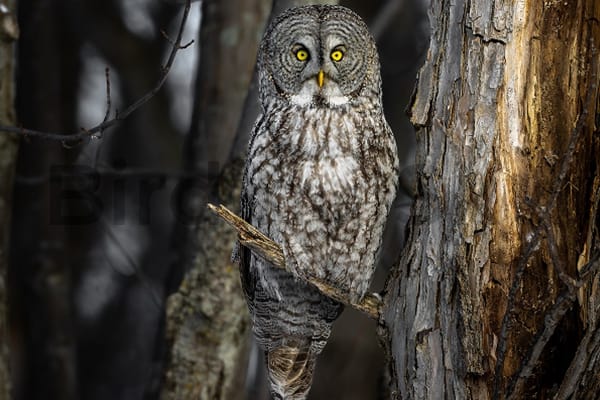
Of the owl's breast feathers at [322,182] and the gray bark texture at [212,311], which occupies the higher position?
the owl's breast feathers at [322,182]

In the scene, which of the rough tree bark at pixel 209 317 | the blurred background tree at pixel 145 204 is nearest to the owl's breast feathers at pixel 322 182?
the blurred background tree at pixel 145 204

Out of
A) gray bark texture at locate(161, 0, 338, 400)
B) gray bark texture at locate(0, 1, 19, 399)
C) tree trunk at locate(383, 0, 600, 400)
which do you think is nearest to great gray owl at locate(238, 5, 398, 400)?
tree trunk at locate(383, 0, 600, 400)

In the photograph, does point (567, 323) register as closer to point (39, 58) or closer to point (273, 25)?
point (273, 25)

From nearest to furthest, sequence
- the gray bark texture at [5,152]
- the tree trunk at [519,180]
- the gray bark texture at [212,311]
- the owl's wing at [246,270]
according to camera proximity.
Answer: the tree trunk at [519,180] < the owl's wing at [246,270] < the gray bark texture at [5,152] < the gray bark texture at [212,311]

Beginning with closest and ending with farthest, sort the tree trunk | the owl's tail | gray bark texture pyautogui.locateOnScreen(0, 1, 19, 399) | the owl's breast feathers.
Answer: the tree trunk < the owl's breast feathers < the owl's tail < gray bark texture pyautogui.locateOnScreen(0, 1, 19, 399)

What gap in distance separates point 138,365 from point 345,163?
604cm

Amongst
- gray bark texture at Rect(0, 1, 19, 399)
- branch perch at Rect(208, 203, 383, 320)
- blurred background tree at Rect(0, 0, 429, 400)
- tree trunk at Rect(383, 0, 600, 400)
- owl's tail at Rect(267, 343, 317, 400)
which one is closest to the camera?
tree trunk at Rect(383, 0, 600, 400)

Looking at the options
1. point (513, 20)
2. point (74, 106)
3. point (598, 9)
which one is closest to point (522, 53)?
point (513, 20)

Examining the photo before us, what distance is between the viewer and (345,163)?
337 centimetres

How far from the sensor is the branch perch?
3029 millimetres

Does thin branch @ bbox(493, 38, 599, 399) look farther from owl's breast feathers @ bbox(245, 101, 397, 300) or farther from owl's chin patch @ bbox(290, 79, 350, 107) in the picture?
owl's chin patch @ bbox(290, 79, 350, 107)

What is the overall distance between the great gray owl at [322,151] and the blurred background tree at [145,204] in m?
0.56

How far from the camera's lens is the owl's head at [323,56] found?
3496mm

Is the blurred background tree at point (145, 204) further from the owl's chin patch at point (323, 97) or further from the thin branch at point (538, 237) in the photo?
the thin branch at point (538, 237)
